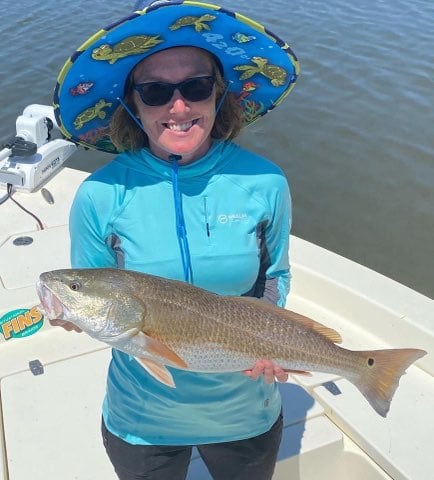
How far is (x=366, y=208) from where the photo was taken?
22.4ft

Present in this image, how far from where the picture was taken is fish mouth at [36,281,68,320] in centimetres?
168

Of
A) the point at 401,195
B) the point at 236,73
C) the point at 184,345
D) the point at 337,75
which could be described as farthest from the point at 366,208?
the point at 184,345

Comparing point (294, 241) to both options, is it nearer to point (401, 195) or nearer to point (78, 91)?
point (78, 91)

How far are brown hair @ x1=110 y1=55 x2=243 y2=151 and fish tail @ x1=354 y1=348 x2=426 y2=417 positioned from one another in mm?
934

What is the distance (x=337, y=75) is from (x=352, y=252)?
4.67 meters

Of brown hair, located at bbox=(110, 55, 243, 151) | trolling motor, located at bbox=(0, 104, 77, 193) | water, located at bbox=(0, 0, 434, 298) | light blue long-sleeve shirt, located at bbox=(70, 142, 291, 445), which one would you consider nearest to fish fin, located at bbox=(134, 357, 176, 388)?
light blue long-sleeve shirt, located at bbox=(70, 142, 291, 445)

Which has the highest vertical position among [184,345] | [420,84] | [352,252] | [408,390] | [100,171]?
[100,171]

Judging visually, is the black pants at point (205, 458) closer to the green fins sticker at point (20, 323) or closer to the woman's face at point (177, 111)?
the woman's face at point (177, 111)

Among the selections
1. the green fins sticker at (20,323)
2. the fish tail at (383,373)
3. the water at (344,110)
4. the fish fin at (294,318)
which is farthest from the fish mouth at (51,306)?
the water at (344,110)

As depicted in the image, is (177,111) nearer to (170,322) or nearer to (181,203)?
(181,203)

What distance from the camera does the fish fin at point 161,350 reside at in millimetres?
1612

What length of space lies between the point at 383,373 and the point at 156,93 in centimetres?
120

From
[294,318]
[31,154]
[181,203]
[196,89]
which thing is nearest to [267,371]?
[294,318]

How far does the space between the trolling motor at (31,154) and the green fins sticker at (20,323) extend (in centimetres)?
164
